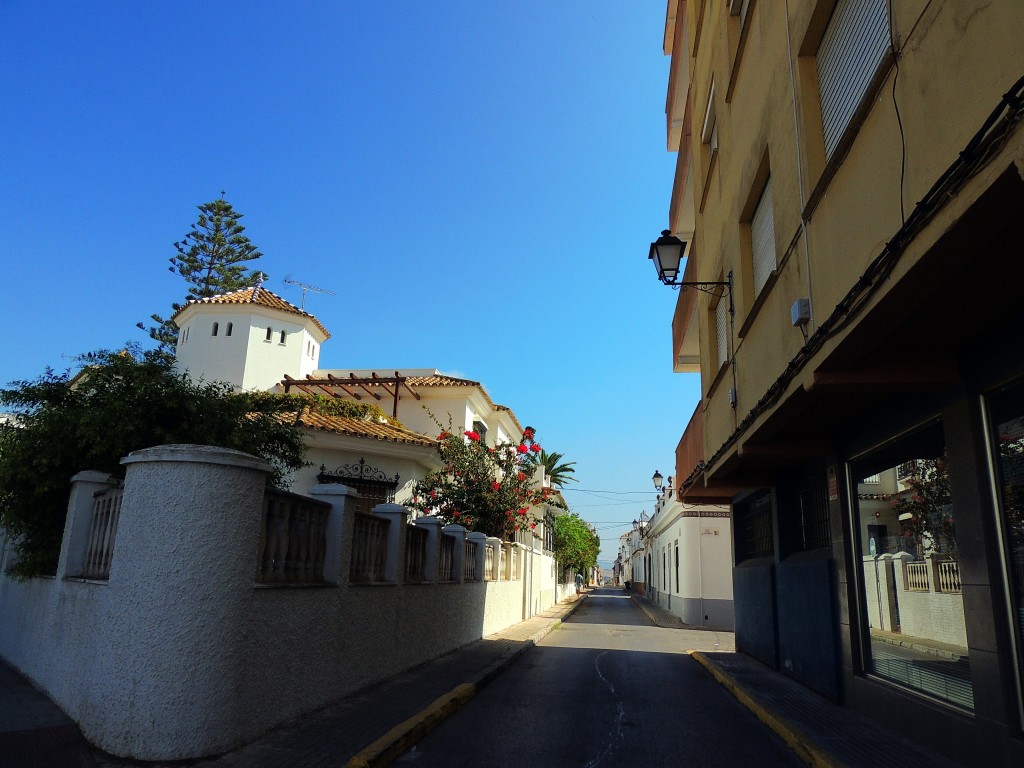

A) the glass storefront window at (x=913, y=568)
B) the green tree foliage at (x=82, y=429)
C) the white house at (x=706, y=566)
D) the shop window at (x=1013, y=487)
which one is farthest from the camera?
the white house at (x=706, y=566)

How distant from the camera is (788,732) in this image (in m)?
6.97

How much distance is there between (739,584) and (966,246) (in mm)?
12263

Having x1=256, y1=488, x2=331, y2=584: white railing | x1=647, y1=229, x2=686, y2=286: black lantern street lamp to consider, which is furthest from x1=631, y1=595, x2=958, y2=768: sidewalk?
x1=647, y1=229, x2=686, y2=286: black lantern street lamp

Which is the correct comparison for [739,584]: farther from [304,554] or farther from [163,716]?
[163,716]

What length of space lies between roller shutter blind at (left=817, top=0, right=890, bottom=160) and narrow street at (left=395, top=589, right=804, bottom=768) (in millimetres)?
5482

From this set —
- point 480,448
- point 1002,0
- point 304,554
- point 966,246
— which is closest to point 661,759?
point 304,554

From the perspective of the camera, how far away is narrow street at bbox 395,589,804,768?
20.2 ft

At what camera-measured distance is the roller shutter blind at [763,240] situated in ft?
29.4

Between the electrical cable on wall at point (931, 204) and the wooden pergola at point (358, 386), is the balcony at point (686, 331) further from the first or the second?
the wooden pergola at point (358, 386)

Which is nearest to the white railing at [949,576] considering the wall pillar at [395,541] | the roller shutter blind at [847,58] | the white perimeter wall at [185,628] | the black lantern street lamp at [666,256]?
the roller shutter blind at [847,58]

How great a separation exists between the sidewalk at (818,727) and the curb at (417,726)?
129 inches

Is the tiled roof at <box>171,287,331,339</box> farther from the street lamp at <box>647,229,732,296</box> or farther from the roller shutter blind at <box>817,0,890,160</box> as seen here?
the roller shutter blind at <box>817,0,890,160</box>

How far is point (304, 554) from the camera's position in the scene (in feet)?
23.2

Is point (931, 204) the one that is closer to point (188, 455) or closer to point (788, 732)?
point (188, 455)
